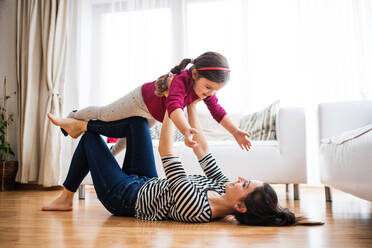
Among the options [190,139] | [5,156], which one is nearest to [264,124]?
[190,139]

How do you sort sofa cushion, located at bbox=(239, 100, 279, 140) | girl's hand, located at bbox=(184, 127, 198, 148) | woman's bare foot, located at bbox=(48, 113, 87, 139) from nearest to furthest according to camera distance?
girl's hand, located at bbox=(184, 127, 198, 148) < woman's bare foot, located at bbox=(48, 113, 87, 139) < sofa cushion, located at bbox=(239, 100, 279, 140)

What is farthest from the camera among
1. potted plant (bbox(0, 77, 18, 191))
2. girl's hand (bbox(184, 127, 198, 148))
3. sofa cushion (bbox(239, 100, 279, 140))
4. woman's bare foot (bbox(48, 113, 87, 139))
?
potted plant (bbox(0, 77, 18, 191))

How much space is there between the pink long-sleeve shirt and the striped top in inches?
11.1

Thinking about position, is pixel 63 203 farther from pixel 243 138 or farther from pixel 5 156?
pixel 5 156

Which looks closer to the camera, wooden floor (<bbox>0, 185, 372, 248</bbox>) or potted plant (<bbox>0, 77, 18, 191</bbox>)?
wooden floor (<bbox>0, 185, 372, 248</bbox>)

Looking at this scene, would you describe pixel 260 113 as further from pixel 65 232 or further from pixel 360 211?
pixel 65 232

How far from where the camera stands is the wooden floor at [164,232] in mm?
1203

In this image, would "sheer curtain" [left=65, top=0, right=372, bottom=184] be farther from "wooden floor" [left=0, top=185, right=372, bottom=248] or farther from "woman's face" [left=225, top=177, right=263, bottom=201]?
"woman's face" [left=225, top=177, right=263, bottom=201]

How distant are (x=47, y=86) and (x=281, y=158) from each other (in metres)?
2.67

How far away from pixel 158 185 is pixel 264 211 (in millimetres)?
487

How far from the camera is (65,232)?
1414mm

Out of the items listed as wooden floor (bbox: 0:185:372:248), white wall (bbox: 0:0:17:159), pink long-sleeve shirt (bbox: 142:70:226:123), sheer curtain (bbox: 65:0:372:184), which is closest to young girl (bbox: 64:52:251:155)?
pink long-sleeve shirt (bbox: 142:70:226:123)

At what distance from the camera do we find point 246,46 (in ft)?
12.6

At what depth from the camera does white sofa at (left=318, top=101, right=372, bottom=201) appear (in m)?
1.39
